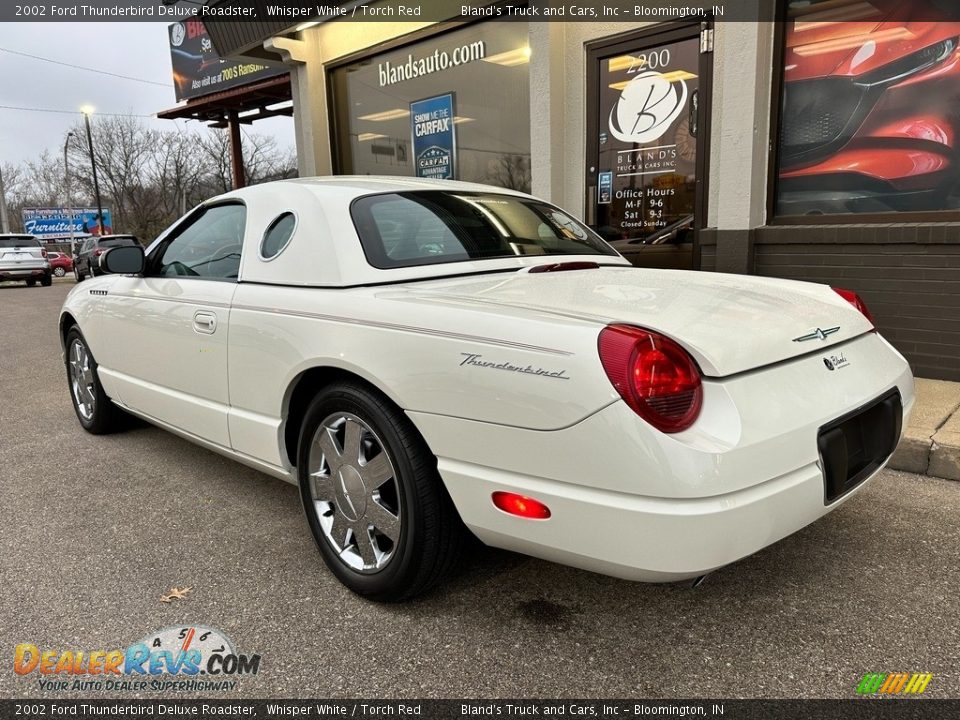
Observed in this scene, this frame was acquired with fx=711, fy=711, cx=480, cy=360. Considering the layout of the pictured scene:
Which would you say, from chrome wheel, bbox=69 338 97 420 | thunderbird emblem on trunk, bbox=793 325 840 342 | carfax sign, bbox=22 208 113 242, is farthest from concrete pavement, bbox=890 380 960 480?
carfax sign, bbox=22 208 113 242

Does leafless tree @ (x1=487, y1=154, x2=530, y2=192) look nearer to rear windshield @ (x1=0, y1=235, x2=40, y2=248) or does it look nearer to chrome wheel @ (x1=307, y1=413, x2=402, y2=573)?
chrome wheel @ (x1=307, y1=413, x2=402, y2=573)

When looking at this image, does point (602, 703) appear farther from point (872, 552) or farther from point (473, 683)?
point (872, 552)

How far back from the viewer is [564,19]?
7.16 m

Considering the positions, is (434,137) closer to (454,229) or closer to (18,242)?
(454,229)

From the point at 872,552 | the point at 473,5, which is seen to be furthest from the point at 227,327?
the point at 473,5

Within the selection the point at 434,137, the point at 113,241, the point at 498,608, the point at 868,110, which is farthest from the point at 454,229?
the point at 113,241

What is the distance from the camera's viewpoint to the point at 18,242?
2366 cm

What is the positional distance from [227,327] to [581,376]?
178 cm

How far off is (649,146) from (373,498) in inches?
213

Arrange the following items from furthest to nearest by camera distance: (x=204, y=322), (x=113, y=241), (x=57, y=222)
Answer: (x=57, y=222) < (x=113, y=241) < (x=204, y=322)

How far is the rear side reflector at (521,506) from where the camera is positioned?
2035mm

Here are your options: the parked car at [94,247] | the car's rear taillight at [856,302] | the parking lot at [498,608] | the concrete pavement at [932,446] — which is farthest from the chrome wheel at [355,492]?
the parked car at [94,247]

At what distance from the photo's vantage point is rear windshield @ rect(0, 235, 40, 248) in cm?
2327

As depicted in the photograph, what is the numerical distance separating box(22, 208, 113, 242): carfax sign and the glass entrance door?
3973 cm
